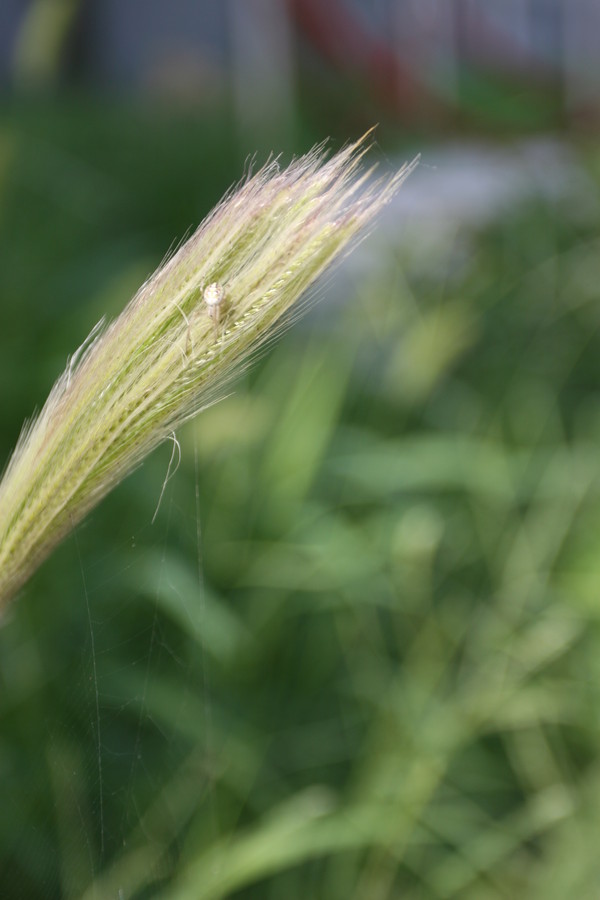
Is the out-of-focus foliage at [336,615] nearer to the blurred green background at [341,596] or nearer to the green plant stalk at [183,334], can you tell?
the blurred green background at [341,596]

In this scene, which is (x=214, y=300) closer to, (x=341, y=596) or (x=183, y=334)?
(x=183, y=334)

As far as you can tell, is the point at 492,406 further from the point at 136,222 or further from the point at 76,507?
the point at 76,507

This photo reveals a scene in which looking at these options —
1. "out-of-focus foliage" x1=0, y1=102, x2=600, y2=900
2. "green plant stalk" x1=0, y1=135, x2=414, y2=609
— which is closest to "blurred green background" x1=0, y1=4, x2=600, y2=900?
"out-of-focus foliage" x1=0, y1=102, x2=600, y2=900

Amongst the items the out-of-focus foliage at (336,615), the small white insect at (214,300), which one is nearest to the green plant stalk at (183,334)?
the small white insect at (214,300)

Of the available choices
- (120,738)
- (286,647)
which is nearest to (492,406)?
(286,647)

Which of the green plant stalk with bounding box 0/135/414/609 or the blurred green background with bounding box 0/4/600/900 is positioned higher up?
the green plant stalk with bounding box 0/135/414/609

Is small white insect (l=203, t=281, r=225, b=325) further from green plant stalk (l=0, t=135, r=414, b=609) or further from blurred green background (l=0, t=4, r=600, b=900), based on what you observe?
blurred green background (l=0, t=4, r=600, b=900)

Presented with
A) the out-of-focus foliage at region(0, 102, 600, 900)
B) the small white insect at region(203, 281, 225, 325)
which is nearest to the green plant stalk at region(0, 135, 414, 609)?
the small white insect at region(203, 281, 225, 325)

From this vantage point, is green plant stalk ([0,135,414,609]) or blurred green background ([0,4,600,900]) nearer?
green plant stalk ([0,135,414,609])
